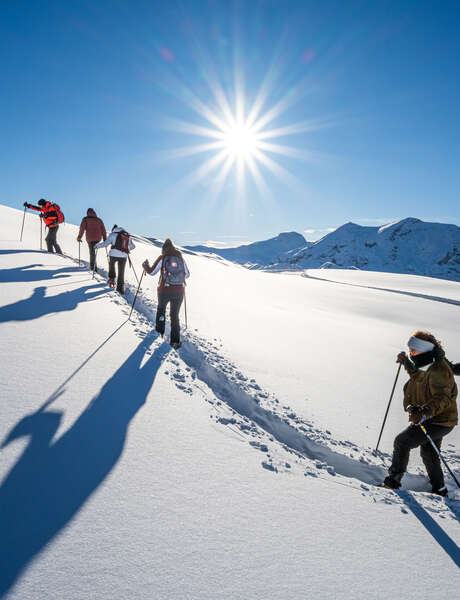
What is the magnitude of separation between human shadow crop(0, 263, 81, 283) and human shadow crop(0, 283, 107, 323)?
103cm

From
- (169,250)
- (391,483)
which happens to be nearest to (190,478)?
(391,483)

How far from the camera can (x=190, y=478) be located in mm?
2855

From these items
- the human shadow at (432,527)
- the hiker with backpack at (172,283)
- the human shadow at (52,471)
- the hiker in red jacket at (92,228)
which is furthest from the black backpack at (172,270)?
the human shadow at (432,527)

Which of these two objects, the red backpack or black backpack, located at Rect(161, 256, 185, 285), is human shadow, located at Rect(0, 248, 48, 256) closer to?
the red backpack

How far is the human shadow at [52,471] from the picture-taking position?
198 cm

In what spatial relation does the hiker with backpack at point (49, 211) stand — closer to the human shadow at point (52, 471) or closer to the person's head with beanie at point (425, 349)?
the human shadow at point (52, 471)

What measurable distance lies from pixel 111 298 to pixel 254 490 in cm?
747

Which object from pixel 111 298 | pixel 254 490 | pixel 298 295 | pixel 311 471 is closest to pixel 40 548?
pixel 254 490

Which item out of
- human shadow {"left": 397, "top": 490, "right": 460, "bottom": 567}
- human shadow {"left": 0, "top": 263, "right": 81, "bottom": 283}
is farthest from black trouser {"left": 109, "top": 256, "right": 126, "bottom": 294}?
human shadow {"left": 397, "top": 490, "right": 460, "bottom": 567}

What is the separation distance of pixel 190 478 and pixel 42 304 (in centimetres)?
600

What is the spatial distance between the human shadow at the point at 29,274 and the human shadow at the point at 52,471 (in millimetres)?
6652

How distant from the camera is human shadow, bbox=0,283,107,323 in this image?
19.3ft

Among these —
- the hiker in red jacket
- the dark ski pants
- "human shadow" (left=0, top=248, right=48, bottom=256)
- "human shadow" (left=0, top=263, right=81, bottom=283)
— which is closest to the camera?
the dark ski pants

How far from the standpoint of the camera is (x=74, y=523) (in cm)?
218
